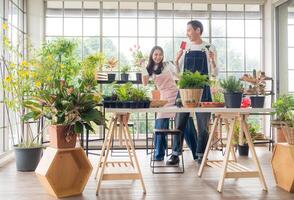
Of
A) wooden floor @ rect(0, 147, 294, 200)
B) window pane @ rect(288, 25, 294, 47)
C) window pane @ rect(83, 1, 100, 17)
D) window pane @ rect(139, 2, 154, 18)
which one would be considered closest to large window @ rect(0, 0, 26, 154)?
wooden floor @ rect(0, 147, 294, 200)

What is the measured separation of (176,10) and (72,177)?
4206 millimetres

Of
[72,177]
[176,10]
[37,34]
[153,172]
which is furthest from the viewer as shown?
[176,10]

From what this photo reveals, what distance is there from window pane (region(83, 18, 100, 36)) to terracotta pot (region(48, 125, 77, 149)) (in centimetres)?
350

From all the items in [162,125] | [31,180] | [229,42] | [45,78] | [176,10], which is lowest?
[31,180]

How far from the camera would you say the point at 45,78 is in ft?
15.3

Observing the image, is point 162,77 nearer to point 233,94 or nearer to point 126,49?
point 233,94

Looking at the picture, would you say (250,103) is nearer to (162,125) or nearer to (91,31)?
(162,125)

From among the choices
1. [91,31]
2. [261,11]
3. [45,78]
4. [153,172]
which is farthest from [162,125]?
[261,11]

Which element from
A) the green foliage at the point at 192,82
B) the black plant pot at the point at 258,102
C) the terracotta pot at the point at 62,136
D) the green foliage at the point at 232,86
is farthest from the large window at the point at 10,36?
the black plant pot at the point at 258,102

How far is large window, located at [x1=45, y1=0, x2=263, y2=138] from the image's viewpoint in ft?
20.6

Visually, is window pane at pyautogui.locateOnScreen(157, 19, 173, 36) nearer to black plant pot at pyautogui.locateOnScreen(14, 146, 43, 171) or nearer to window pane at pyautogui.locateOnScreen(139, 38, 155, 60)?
window pane at pyautogui.locateOnScreen(139, 38, 155, 60)

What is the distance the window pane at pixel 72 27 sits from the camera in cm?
627

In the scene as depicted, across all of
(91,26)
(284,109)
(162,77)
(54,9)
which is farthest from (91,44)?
(284,109)

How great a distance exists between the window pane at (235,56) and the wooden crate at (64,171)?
415cm
